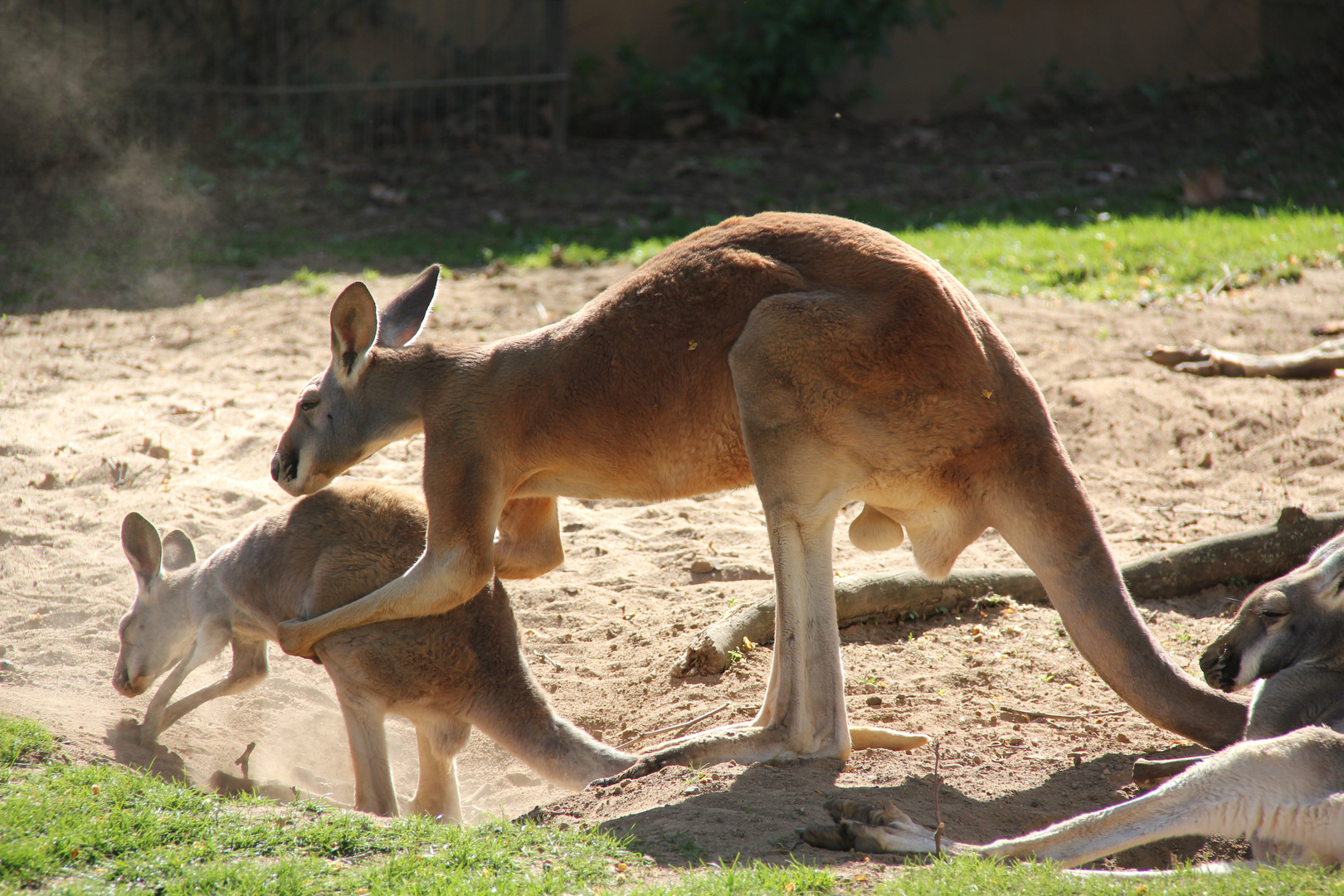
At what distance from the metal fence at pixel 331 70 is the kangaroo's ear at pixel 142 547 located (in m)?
7.98

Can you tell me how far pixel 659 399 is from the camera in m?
3.71

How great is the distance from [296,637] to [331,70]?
982 cm

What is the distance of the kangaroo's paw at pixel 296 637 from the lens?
12.9ft

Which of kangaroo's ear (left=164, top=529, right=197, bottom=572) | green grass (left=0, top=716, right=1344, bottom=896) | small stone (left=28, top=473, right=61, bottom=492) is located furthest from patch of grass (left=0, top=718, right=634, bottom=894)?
small stone (left=28, top=473, right=61, bottom=492)

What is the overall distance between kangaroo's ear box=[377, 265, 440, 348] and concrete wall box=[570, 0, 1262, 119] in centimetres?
982

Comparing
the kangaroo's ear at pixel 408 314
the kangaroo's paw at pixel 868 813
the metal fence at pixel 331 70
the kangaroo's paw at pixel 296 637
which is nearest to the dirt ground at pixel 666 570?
the kangaroo's paw at pixel 868 813

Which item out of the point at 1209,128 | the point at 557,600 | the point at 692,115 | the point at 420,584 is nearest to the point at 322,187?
the point at 692,115

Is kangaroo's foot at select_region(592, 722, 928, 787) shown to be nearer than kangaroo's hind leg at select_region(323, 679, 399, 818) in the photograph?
Yes

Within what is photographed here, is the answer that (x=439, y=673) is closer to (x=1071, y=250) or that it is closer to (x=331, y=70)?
(x=1071, y=250)

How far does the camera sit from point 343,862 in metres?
2.93

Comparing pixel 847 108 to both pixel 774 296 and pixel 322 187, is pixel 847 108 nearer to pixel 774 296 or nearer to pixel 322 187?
pixel 322 187

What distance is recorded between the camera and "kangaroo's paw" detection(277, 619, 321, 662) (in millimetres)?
3918

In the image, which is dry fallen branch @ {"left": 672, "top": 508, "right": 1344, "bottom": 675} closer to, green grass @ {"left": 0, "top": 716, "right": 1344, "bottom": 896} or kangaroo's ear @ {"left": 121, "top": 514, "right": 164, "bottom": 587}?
green grass @ {"left": 0, "top": 716, "right": 1344, "bottom": 896}

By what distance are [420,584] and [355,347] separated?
901 millimetres
